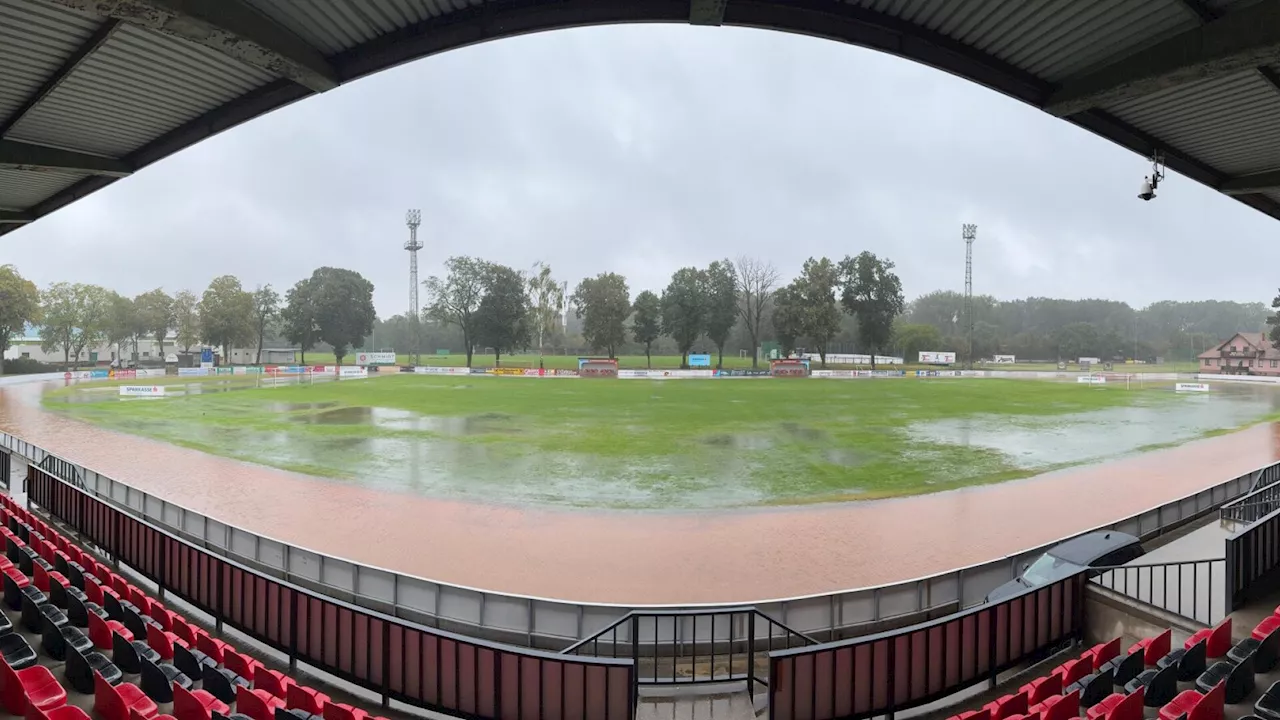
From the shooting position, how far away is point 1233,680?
535cm

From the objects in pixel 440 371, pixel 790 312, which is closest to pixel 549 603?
pixel 440 371

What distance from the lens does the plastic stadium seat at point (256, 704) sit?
5246mm

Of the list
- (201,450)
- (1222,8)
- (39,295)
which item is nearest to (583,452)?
(201,450)

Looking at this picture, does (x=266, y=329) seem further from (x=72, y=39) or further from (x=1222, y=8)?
(x=1222, y=8)

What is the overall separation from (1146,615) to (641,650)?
6196 millimetres

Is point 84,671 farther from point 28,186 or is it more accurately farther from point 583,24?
point 28,186

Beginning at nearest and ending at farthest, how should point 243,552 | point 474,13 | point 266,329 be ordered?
point 474,13
point 243,552
point 266,329

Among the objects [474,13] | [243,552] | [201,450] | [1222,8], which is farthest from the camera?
[201,450]

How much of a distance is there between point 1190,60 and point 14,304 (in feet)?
313

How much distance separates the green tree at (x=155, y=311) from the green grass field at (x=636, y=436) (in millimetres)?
Result: 49786

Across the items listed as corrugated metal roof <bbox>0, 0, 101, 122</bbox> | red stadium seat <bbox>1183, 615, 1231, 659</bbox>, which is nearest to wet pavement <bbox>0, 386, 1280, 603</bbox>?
red stadium seat <bbox>1183, 615, 1231, 659</bbox>

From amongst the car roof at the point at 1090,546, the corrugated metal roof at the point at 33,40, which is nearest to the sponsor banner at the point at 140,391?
the corrugated metal roof at the point at 33,40

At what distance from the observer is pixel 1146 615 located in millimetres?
7641

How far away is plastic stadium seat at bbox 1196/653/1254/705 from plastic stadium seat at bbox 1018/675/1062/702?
1059 mm
